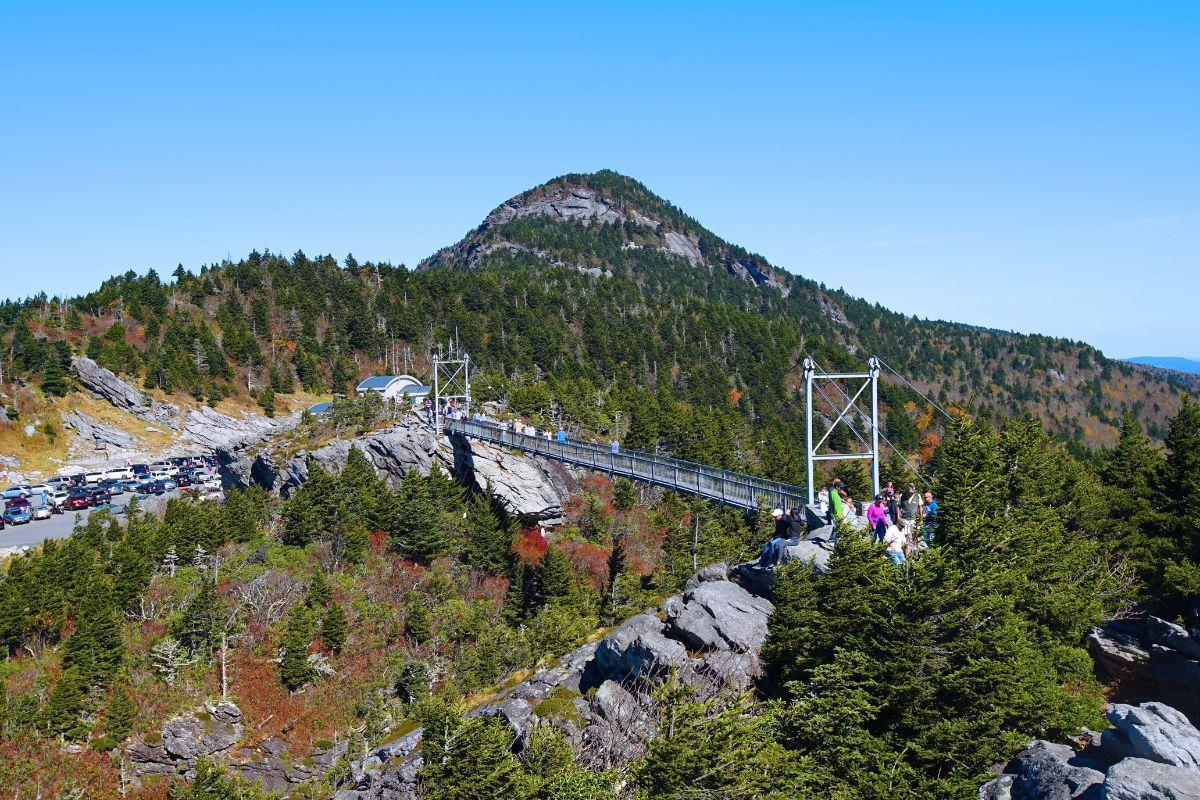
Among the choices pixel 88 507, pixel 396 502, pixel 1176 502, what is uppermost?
pixel 1176 502

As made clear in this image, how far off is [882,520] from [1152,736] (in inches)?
275

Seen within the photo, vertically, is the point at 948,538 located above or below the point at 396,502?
above

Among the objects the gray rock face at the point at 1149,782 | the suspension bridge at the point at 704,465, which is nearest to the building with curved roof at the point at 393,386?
the suspension bridge at the point at 704,465

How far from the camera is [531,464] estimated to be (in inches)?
1868

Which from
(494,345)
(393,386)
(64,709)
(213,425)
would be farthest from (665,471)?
(494,345)

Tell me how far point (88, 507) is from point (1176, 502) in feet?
215

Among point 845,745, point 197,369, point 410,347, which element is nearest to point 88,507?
point 197,369

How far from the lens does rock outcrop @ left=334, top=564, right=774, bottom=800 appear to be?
1681 cm

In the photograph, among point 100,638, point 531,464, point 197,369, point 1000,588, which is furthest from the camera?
point 197,369

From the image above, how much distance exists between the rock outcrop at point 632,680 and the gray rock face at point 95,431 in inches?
2424

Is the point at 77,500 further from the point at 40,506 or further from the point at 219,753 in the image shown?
the point at 219,753

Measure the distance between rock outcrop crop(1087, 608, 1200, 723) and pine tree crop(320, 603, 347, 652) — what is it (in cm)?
2668

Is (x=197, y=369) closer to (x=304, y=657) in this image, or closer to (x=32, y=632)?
(x=32, y=632)

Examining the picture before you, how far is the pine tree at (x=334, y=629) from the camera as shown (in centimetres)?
3275
